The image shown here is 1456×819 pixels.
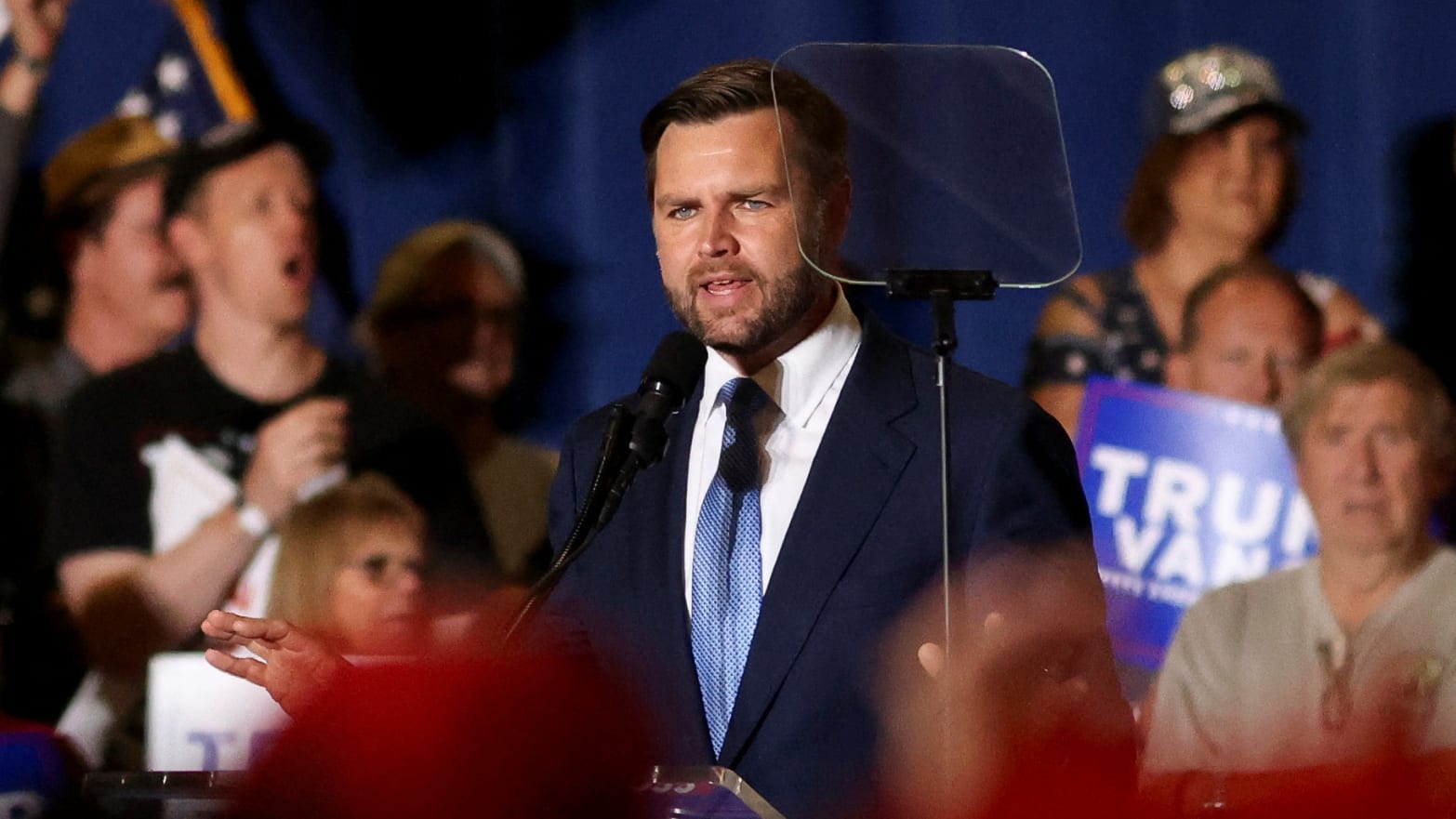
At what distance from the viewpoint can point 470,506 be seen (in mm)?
2959

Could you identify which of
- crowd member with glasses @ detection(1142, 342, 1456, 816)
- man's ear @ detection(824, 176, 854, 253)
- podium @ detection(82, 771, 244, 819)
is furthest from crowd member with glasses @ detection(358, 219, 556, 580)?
podium @ detection(82, 771, 244, 819)

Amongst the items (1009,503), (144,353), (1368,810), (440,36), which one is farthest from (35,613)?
(1368,810)

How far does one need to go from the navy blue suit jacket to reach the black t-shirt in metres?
1.31

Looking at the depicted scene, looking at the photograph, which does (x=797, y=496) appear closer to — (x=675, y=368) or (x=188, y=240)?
(x=675, y=368)

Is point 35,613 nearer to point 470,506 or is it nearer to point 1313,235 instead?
point 470,506

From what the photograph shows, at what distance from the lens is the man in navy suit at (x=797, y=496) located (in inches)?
58.7

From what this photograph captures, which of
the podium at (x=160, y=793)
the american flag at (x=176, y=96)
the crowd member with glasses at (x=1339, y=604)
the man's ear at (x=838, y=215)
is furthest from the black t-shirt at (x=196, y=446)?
the podium at (x=160, y=793)

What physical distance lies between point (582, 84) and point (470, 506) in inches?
30.3

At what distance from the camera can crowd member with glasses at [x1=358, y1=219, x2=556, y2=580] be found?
2979 millimetres

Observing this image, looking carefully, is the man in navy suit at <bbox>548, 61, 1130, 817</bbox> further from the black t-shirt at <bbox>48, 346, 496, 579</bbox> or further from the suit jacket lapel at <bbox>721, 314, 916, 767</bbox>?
the black t-shirt at <bbox>48, 346, 496, 579</bbox>

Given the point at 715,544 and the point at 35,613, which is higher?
the point at 715,544

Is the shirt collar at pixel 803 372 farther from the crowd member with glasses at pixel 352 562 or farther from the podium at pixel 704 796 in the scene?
the crowd member with glasses at pixel 352 562

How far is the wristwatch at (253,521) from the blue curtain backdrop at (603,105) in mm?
320

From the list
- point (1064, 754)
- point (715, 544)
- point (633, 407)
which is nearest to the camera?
point (1064, 754)
